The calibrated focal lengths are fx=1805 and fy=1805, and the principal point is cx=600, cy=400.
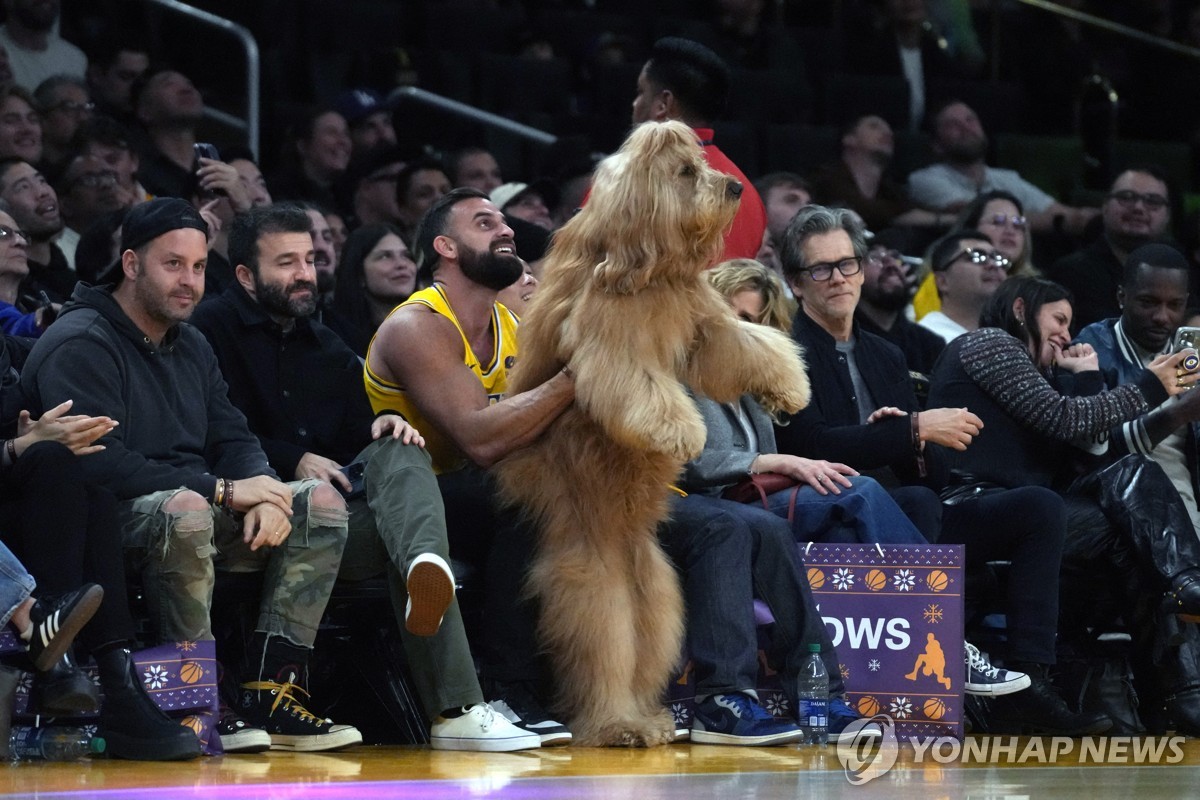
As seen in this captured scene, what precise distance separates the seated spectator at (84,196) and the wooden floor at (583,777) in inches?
121

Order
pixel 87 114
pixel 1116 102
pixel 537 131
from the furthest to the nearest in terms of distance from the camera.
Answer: pixel 1116 102, pixel 537 131, pixel 87 114

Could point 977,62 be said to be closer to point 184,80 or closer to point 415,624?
point 184,80

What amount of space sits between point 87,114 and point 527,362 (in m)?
3.86

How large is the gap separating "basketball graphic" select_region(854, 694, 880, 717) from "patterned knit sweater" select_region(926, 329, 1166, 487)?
3.63ft

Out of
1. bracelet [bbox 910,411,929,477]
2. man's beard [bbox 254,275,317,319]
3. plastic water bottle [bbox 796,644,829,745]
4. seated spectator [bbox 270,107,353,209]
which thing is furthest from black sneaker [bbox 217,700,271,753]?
seated spectator [bbox 270,107,353,209]

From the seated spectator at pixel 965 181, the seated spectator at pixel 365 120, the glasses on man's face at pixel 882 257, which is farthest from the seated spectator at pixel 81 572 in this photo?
the seated spectator at pixel 965 181

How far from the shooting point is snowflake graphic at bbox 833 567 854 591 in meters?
5.36

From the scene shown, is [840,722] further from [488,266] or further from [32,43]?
[32,43]

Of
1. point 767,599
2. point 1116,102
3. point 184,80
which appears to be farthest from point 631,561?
point 1116,102

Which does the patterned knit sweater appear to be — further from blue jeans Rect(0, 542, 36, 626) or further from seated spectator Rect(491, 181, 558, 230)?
blue jeans Rect(0, 542, 36, 626)

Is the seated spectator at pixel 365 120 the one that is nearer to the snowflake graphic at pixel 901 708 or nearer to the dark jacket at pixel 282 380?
the dark jacket at pixel 282 380

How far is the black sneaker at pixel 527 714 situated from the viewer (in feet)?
16.2

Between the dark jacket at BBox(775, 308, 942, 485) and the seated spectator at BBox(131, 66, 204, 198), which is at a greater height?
the seated spectator at BBox(131, 66, 204, 198)

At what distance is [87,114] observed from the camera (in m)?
8.14
